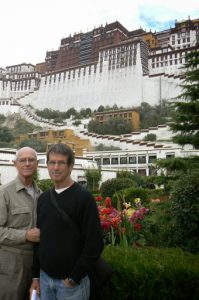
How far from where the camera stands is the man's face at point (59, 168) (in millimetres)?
2469

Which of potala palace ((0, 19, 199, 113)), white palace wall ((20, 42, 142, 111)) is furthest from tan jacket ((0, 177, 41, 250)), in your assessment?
white palace wall ((20, 42, 142, 111))

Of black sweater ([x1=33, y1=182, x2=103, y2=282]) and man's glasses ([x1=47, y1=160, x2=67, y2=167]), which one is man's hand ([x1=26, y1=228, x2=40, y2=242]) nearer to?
black sweater ([x1=33, y1=182, x2=103, y2=282])

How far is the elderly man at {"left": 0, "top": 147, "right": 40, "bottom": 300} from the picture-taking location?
260cm

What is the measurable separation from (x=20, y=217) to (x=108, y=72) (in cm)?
6260

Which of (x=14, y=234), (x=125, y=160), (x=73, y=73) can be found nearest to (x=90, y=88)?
(x=73, y=73)

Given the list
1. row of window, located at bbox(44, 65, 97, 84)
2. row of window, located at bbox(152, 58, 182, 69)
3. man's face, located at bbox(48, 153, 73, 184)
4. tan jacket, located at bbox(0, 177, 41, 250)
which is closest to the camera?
man's face, located at bbox(48, 153, 73, 184)

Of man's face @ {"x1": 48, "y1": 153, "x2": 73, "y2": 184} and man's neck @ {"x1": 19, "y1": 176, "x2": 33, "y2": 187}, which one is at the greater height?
man's face @ {"x1": 48, "y1": 153, "x2": 73, "y2": 184}

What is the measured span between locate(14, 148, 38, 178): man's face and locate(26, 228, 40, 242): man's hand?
0.47m

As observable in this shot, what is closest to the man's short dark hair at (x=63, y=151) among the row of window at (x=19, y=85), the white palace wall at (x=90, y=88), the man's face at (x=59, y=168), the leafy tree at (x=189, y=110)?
the man's face at (x=59, y=168)

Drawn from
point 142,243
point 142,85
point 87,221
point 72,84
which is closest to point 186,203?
point 142,243

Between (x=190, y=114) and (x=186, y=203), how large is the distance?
17.6ft

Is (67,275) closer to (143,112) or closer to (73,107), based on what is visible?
(143,112)

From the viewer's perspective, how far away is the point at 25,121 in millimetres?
66812

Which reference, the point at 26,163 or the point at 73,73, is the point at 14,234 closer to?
the point at 26,163
